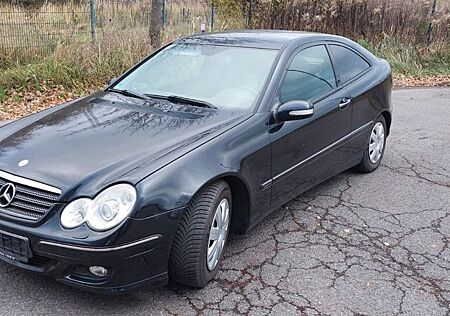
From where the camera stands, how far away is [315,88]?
4.28 metres

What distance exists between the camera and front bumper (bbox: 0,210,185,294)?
262 cm

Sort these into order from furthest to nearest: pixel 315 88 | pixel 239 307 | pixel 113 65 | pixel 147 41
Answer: pixel 147 41
pixel 113 65
pixel 315 88
pixel 239 307

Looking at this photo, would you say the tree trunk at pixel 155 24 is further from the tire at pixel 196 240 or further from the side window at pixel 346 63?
the tire at pixel 196 240

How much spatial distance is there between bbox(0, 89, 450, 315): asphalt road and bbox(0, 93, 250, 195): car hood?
2.42 feet

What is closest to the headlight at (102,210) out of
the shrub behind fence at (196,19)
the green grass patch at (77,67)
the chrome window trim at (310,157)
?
the chrome window trim at (310,157)

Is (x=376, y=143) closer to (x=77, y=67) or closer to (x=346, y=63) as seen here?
(x=346, y=63)

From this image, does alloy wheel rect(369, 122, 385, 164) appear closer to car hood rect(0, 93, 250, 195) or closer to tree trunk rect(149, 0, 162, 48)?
car hood rect(0, 93, 250, 195)

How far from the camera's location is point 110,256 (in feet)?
8.63

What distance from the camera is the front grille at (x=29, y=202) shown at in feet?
8.93

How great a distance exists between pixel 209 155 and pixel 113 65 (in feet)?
22.7

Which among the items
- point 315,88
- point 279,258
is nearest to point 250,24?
point 315,88

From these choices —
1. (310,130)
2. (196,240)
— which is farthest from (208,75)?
(196,240)

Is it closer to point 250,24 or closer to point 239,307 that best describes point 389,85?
point 239,307

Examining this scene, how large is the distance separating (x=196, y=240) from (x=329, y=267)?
1059 mm
